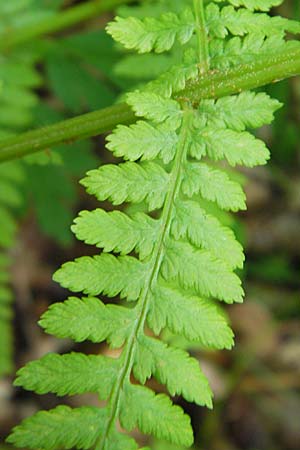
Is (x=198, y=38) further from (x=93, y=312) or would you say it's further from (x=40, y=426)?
(x=40, y=426)

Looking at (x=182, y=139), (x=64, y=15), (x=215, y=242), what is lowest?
(x=215, y=242)

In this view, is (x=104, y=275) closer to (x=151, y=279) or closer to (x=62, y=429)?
(x=151, y=279)

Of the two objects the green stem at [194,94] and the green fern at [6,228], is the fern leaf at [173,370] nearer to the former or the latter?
the green stem at [194,94]

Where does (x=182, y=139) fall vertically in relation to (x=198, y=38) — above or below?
below

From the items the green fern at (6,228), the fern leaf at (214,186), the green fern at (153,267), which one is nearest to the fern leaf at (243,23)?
the green fern at (153,267)

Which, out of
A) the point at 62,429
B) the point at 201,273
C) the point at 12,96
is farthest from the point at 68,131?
the point at 12,96

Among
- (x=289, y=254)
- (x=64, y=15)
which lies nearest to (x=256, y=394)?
(x=289, y=254)

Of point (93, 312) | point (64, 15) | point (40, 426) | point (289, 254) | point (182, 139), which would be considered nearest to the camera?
point (40, 426)
